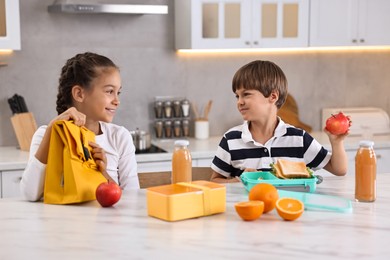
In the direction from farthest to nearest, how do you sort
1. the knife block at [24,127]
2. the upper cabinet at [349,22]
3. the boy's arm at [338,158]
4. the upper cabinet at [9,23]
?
the upper cabinet at [349,22] < the knife block at [24,127] < the upper cabinet at [9,23] < the boy's arm at [338,158]

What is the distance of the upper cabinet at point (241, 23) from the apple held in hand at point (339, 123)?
2014mm

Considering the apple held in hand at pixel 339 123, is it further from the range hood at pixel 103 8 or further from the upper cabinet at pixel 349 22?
the upper cabinet at pixel 349 22

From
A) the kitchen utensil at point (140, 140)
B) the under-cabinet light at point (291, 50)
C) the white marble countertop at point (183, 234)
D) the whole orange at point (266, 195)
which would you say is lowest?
the kitchen utensil at point (140, 140)

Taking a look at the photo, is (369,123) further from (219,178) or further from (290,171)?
(290,171)

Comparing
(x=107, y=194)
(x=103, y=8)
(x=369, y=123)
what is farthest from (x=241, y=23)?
(x=107, y=194)

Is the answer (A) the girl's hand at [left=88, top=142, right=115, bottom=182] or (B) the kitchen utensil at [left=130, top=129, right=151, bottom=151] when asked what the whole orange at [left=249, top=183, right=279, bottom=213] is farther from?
(B) the kitchen utensil at [left=130, top=129, right=151, bottom=151]

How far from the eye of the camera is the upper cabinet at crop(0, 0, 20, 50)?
3738 millimetres

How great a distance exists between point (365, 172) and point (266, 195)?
353 mm

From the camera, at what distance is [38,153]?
7.05ft

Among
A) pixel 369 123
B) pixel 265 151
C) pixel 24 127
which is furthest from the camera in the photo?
pixel 369 123

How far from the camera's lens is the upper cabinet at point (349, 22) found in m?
4.36

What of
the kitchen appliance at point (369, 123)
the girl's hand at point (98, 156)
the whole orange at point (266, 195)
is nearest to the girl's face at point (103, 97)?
the girl's hand at point (98, 156)

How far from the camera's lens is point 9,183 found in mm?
3602

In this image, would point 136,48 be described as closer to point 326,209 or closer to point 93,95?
point 93,95
